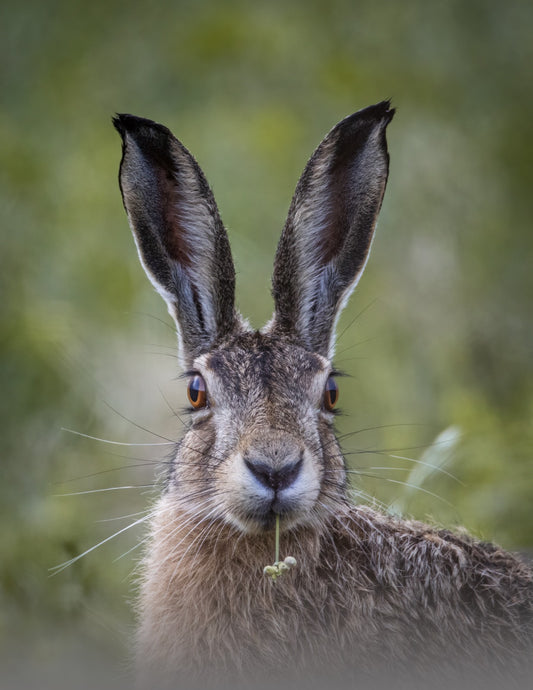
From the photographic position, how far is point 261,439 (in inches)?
195

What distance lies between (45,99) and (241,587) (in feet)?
20.5

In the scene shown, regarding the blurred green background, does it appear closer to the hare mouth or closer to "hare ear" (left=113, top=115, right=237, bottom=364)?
"hare ear" (left=113, top=115, right=237, bottom=364)

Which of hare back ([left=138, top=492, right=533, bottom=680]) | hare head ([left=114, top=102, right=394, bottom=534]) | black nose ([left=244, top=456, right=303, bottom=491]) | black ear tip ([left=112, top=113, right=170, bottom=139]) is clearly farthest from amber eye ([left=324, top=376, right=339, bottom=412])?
black ear tip ([left=112, top=113, right=170, bottom=139])

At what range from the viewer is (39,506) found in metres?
6.85

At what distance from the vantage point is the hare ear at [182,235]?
Answer: 5.83m

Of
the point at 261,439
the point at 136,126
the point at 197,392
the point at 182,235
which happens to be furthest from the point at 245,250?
the point at 261,439

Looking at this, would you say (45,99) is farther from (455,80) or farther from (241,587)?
(241,587)

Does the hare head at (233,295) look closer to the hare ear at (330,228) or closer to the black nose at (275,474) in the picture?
the hare ear at (330,228)

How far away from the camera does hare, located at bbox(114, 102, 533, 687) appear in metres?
4.93

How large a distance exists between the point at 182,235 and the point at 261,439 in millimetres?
1566

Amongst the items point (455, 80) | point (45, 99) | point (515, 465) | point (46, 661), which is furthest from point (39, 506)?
point (455, 80)

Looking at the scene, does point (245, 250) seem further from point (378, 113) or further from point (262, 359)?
point (262, 359)

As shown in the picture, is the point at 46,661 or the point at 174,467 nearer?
the point at 46,661

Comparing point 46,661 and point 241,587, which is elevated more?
point 241,587
